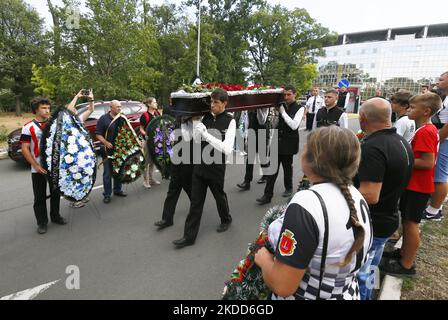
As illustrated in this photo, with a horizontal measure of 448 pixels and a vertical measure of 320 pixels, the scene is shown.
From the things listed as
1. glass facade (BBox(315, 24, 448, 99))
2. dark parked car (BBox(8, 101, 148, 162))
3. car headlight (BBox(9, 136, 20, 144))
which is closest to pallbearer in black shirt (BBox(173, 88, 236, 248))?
dark parked car (BBox(8, 101, 148, 162))

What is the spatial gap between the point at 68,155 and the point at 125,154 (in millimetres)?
1139

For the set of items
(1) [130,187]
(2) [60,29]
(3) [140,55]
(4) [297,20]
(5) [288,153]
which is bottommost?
(1) [130,187]

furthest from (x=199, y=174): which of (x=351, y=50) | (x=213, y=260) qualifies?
(x=351, y=50)

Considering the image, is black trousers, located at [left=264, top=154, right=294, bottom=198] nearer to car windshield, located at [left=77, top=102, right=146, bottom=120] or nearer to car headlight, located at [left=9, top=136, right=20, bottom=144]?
car windshield, located at [left=77, top=102, right=146, bottom=120]

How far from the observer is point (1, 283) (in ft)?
9.77

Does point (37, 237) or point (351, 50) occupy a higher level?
point (351, 50)

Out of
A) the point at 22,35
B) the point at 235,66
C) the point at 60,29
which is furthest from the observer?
the point at 235,66

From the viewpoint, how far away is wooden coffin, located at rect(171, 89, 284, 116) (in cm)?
364

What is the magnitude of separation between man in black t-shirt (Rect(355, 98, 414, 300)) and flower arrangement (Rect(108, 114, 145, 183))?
12.9ft

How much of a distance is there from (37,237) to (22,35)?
24282 millimetres

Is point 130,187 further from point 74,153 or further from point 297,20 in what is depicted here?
point 297,20

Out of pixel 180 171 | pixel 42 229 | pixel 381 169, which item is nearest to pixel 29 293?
pixel 42 229

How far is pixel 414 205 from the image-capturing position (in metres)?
2.88

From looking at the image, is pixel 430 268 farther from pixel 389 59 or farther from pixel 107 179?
pixel 389 59
